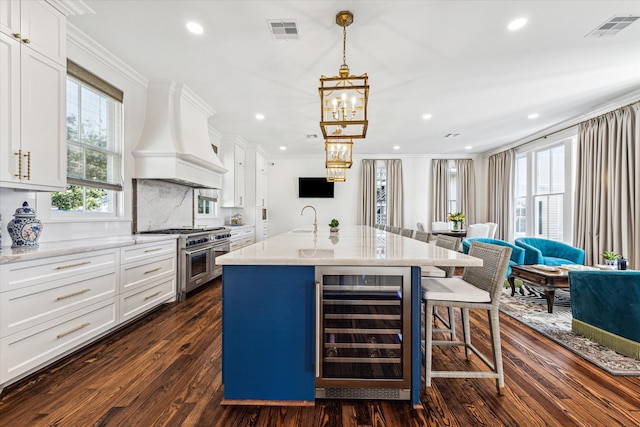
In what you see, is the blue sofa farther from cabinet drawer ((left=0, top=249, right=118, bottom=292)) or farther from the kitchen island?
cabinet drawer ((left=0, top=249, right=118, bottom=292))

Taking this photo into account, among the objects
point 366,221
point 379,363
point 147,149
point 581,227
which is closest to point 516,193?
point 581,227

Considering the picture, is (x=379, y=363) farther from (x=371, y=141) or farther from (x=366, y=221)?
(x=366, y=221)

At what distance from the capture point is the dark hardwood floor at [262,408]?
5.29 feet

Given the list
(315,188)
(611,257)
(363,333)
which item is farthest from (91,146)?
(611,257)

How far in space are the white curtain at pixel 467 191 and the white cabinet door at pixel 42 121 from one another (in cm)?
838

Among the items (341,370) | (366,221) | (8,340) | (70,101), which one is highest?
(70,101)

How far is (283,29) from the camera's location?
2711mm

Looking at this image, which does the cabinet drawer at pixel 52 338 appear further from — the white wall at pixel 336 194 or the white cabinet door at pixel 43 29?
the white wall at pixel 336 194

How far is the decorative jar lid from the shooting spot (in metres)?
2.20

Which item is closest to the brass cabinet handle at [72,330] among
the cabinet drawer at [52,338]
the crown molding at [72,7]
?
the cabinet drawer at [52,338]

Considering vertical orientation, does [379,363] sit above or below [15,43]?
below

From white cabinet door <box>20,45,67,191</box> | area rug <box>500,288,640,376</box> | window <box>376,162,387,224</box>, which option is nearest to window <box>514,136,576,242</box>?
area rug <box>500,288,640,376</box>

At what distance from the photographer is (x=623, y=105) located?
4297 millimetres

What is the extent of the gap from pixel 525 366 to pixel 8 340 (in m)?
3.47
